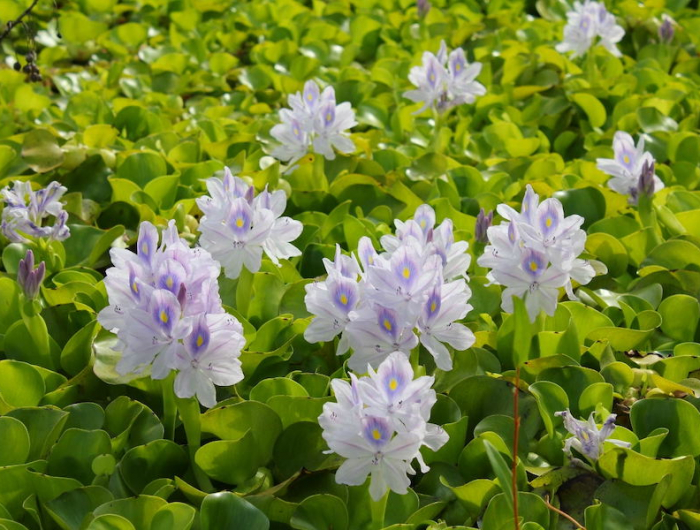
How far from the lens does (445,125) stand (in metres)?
3.88

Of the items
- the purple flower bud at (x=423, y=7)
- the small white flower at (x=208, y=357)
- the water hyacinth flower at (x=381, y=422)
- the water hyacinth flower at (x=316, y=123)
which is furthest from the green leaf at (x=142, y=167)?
the purple flower bud at (x=423, y=7)

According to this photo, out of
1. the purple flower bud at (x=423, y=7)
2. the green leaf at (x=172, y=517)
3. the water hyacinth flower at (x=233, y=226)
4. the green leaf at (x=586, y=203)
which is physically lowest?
the purple flower bud at (x=423, y=7)

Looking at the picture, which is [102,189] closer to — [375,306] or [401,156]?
[401,156]

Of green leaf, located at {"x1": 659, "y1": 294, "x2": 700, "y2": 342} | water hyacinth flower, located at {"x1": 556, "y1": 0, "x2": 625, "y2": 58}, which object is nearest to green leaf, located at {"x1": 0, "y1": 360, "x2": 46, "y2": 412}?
A: green leaf, located at {"x1": 659, "y1": 294, "x2": 700, "y2": 342}

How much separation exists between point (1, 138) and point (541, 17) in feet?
11.1

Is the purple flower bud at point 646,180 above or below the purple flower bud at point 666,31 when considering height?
above

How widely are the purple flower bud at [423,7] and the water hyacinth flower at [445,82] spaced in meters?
1.85

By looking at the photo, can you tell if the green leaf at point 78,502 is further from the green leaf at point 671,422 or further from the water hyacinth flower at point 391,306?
the green leaf at point 671,422

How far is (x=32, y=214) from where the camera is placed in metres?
2.73

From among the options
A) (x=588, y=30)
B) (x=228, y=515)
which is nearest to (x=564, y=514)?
(x=228, y=515)

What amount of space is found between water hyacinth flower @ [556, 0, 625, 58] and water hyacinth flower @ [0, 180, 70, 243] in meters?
2.73

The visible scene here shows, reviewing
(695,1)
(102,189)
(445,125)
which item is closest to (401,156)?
(445,125)

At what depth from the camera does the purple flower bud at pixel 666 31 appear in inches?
192

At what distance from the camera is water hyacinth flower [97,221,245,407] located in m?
1.83
